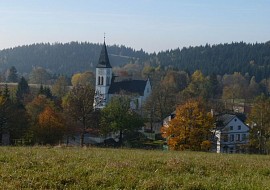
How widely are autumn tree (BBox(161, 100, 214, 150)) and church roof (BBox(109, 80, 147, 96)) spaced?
174 ft

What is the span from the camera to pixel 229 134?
65000 millimetres

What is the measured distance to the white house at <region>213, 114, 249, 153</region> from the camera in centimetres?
6034

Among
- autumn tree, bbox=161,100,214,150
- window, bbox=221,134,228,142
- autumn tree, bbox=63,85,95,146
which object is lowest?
window, bbox=221,134,228,142

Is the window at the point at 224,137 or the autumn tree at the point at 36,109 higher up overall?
the autumn tree at the point at 36,109

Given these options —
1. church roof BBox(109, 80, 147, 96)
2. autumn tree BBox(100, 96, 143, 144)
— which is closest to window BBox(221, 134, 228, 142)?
autumn tree BBox(100, 96, 143, 144)

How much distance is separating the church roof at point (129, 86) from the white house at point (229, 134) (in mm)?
38084

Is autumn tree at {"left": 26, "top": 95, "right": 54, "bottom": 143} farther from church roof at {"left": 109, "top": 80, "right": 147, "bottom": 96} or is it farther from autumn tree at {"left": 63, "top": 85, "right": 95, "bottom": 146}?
church roof at {"left": 109, "top": 80, "right": 147, "bottom": 96}

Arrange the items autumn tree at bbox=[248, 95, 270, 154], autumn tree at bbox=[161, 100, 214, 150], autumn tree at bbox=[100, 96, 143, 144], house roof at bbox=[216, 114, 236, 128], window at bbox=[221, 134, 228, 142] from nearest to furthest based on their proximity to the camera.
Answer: autumn tree at bbox=[161, 100, 214, 150] < autumn tree at bbox=[248, 95, 270, 154] < autumn tree at bbox=[100, 96, 143, 144] < window at bbox=[221, 134, 228, 142] < house roof at bbox=[216, 114, 236, 128]

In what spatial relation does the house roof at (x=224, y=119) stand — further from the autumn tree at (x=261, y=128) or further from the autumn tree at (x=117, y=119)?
the autumn tree at (x=117, y=119)

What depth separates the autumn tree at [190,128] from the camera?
46750mm

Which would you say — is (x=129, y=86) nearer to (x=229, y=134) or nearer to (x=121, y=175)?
(x=229, y=134)

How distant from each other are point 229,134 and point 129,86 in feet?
139

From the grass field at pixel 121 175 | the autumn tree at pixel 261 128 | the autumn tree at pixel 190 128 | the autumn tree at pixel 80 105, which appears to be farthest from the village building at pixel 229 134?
the grass field at pixel 121 175

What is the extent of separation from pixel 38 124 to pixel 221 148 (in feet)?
93.5
